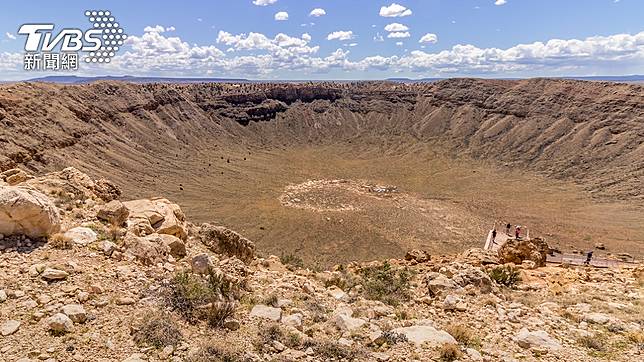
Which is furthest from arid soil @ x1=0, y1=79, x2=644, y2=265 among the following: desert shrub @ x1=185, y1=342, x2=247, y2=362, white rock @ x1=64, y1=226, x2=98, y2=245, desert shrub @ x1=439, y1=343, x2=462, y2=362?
desert shrub @ x1=185, y1=342, x2=247, y2=362

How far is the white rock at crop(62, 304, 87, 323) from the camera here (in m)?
7.15

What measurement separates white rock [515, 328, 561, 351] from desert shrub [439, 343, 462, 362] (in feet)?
5.59

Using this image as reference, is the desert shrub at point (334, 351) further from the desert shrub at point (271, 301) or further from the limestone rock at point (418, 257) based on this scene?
the limestone rock at point (418, 257)

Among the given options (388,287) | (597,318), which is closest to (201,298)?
(388,287)

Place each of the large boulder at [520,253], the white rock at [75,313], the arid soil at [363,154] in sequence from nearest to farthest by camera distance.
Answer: the white rock at [75,313] → the large boulder at [520,253] → the arid soil at [363,154]

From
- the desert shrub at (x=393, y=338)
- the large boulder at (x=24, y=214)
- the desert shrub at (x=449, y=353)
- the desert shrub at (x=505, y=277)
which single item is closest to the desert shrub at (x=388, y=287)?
the desert shrub at (x=393, y=338)

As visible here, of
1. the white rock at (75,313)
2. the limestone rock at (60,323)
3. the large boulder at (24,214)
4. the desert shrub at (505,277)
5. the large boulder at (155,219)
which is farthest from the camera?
the desert shrub at (505,277)

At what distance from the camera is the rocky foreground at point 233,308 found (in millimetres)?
7051

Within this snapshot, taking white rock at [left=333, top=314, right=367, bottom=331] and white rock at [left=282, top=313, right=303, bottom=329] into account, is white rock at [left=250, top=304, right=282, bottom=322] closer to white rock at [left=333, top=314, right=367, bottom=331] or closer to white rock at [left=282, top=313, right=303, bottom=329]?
white rock at [left=282, top=313, right=303, bottom=329]

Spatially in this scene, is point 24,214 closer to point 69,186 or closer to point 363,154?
point 69,186

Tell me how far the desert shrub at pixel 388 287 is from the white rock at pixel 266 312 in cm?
325

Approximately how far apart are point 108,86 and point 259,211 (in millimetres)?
47568

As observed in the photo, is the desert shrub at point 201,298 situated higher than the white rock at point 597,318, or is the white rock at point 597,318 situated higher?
the desert shrub at point 201,298

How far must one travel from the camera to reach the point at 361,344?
7957mm
